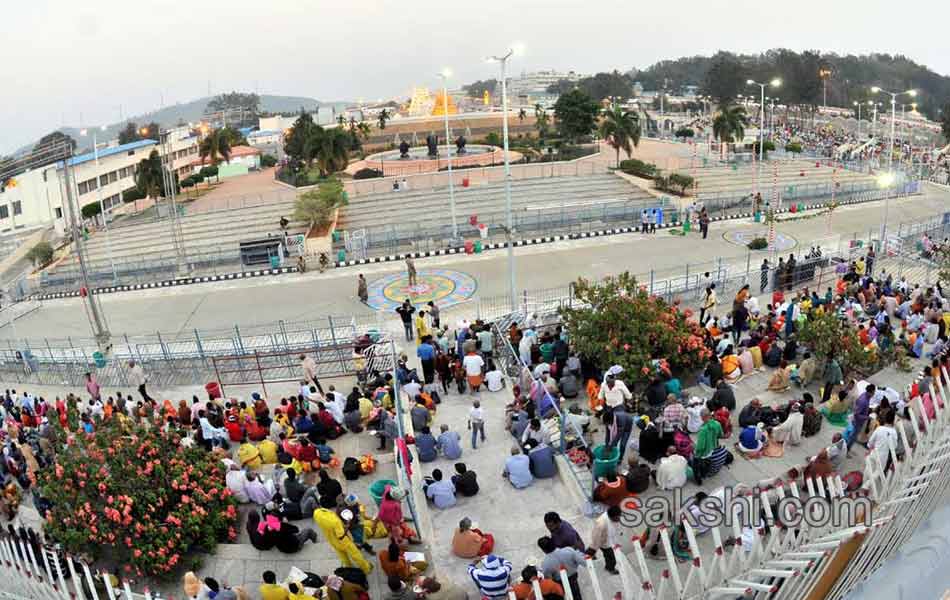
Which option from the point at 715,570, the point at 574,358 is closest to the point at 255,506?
the point at 574,358

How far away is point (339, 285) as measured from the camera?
26.4m

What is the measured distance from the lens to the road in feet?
78.9

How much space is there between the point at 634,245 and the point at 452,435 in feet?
63.7

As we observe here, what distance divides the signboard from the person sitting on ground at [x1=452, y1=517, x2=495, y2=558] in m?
22.7

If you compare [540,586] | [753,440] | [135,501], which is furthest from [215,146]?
[540,586]

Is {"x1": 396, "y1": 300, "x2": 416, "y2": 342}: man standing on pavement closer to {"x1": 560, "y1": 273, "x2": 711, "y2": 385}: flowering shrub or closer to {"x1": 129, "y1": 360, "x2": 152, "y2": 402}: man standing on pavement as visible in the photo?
{"x1": 560, "y1": 273, "x2": 711, "y2": 385}: flowering shrub

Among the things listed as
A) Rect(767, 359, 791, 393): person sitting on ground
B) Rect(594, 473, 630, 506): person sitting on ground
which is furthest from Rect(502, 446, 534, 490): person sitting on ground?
Rect(767, 359, 791, 393): person sitting on ground

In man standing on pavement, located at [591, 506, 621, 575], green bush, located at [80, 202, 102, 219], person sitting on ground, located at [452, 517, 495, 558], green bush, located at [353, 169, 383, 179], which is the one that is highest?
green bush, located at [353, 169, 383, 179]

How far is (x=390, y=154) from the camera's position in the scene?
55.1 m

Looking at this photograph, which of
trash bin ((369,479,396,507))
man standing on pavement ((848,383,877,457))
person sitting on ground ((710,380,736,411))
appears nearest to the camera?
trash bin ((369,479,396,507))

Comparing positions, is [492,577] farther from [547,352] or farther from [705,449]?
[547,352]

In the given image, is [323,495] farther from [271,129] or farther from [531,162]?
[271,129]

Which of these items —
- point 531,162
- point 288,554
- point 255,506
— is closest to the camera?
point 288,554

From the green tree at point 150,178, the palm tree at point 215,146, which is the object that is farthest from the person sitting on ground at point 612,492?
the palm tree at point 215,146
